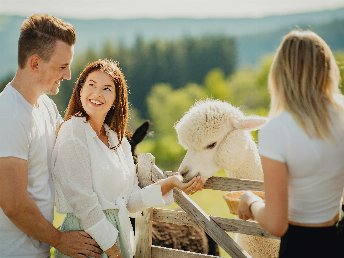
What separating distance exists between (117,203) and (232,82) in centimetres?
10314

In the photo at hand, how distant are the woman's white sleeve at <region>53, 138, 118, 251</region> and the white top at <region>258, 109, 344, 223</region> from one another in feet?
4.12

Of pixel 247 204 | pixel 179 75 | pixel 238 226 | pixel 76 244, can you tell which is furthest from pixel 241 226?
pixel 179 75

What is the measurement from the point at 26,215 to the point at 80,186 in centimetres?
36

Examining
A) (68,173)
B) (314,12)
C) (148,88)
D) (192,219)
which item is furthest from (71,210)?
(314,12)

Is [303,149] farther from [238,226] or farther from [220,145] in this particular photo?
[220,145]

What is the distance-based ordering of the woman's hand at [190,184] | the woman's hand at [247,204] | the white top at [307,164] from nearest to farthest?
1. the white top at [307,164]
2. the woman's hand at [247,204]
3. the woman's hand at [190,184]

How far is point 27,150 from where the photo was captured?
321cm

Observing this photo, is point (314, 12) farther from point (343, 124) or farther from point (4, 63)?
point (343, 124)

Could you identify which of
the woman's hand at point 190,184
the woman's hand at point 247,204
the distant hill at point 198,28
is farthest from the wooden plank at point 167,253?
the distant hill at point 198,28

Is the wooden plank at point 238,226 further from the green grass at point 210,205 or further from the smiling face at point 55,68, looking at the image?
the green grass at point 210,205

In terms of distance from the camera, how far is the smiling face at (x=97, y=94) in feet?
11.6

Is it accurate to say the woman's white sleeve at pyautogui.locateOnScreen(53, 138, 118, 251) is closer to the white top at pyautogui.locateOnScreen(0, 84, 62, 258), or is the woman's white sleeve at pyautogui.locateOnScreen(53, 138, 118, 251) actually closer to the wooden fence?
the white top at pyautogui.locateOnScreen(0, 84, 62, 258)

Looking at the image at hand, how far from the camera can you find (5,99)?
128 inches

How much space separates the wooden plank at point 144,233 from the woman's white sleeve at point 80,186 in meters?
1.08
